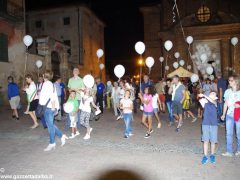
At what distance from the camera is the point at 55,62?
78.5 ft

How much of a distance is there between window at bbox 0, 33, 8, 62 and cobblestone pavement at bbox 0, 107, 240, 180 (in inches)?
463

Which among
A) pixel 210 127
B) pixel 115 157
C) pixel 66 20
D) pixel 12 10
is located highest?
pixel 66 20

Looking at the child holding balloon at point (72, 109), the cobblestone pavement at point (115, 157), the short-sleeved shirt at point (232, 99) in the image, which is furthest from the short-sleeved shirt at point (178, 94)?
the child holding balloon at point (72, 109)

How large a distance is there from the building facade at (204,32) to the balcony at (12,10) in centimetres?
1509

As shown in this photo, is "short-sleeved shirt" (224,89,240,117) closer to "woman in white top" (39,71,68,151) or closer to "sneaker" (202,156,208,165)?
"sneaker" (202,156,208,165)

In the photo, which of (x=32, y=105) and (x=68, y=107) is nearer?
(x=68, y=107)

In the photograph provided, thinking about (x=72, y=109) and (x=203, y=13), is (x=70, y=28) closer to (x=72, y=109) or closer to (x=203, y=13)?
(x=203, y=13)

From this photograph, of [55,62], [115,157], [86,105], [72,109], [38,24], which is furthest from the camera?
[38,24]

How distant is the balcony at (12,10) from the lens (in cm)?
1905

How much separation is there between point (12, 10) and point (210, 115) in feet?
63.5

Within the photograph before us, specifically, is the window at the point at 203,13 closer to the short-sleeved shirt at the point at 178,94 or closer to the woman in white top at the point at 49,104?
the short-sleeved shirt at the point at 178,94

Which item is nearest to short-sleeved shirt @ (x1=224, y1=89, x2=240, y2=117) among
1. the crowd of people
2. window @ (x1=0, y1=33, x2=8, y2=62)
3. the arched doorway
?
the crowd of people

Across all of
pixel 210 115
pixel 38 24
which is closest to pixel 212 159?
pixel 210 115

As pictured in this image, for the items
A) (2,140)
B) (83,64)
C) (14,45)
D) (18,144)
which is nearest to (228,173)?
(18,144)
